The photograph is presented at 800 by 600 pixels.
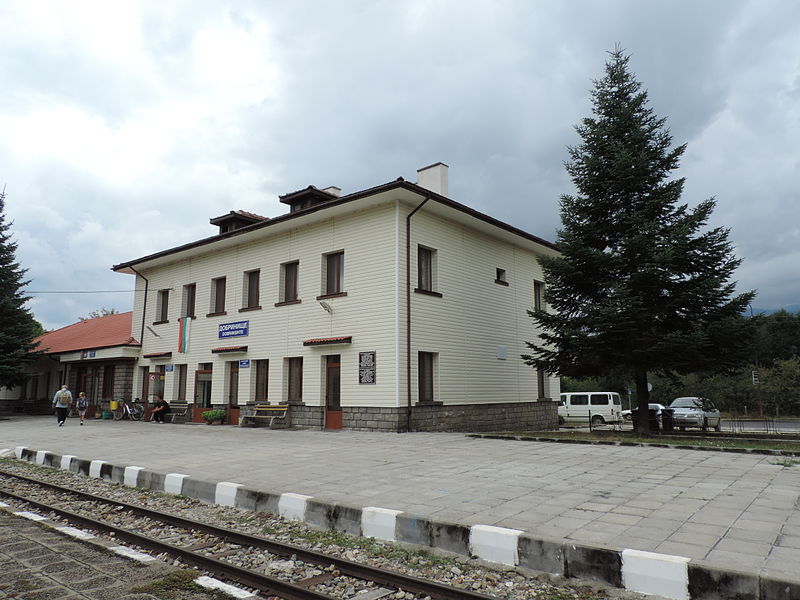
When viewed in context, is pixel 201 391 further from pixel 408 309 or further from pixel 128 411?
pixel 408 309

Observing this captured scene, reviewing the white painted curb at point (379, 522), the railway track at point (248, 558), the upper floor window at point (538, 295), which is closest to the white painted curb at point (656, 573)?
the railway track at point (248, 558)

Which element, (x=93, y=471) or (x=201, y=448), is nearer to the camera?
(x=93, y=471)

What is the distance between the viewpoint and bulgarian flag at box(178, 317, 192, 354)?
2280cm

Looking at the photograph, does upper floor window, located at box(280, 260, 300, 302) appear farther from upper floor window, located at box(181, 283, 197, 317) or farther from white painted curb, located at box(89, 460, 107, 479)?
white painted curb, located at box(89, 460, 107, 479)

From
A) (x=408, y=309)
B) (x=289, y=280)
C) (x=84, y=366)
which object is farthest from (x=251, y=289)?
(x=84, y=366)

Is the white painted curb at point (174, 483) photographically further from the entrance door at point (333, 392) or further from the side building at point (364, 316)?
the entrance door at point (333, 392)

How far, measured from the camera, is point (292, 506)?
6535mm

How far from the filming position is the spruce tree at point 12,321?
86.6 ft

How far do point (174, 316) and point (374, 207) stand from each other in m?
11.7

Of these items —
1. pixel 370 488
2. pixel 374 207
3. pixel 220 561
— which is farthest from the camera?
pixel 374 207

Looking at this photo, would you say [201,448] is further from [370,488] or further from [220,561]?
[220,561]

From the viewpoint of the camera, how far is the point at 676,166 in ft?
51.5

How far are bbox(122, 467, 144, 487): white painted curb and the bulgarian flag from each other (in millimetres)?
14077

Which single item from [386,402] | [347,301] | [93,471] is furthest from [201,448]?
[347,301]
